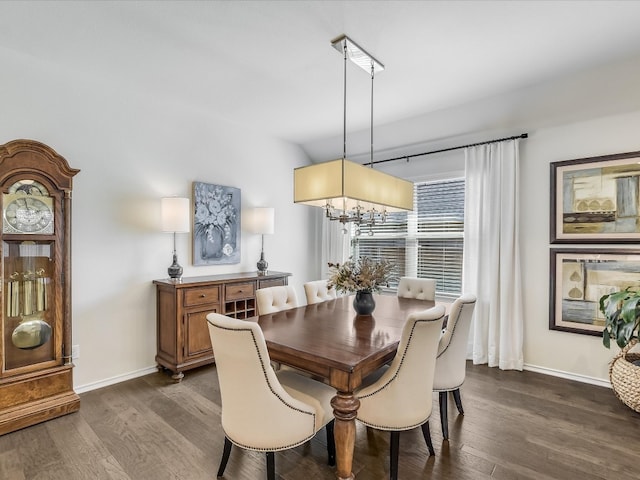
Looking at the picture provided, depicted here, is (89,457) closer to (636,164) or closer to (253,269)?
(253,269)

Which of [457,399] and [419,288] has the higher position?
[419,288]

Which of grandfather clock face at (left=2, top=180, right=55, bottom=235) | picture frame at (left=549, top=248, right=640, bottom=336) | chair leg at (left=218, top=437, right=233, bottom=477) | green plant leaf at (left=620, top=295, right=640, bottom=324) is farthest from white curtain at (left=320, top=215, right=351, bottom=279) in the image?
chair leg at (left=218, top=437, right=233, bottom=477)

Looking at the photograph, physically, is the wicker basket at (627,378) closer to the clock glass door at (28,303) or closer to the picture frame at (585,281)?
the picture frame at (585,281)

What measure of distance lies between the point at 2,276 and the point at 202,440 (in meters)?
1.82

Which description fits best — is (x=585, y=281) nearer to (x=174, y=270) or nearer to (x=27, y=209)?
→ (x=174, y=270)

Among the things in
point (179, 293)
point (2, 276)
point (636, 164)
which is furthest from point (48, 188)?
point (636, 164)

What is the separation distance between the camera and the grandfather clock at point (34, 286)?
2439mm

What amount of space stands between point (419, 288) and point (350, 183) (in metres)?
1.75

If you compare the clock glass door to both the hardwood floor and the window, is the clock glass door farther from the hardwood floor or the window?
the window

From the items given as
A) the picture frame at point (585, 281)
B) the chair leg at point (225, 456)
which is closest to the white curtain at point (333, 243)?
the picture frame at point (585, 281)

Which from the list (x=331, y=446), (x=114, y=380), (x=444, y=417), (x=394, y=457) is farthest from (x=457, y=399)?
(x=114, y=380)

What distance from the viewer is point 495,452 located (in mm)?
2160

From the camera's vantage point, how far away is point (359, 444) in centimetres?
225

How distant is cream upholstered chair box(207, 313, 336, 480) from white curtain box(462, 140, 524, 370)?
2.58 metres
